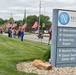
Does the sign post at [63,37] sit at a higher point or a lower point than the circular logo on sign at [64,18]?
lower

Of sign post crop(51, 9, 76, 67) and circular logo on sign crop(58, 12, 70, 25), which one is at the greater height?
circular logo on sign crop(58, 12, 70, 25)

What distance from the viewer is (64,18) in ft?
34.9

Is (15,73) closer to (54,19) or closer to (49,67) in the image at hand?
(49,67)

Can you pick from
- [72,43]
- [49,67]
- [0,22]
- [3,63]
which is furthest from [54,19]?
[0,22]

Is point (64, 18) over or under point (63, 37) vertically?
over

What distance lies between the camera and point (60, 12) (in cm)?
1060

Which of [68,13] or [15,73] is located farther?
[68,13]

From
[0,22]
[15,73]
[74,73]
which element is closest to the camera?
[15,73]

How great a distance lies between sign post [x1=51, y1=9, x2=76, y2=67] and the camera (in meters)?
10.6

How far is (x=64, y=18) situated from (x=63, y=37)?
0.71m

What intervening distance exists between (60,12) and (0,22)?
479 ft

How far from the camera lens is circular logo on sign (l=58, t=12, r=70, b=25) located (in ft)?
34.9

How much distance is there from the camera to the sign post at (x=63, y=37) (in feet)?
34.7

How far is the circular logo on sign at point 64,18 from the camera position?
10.6 metres
